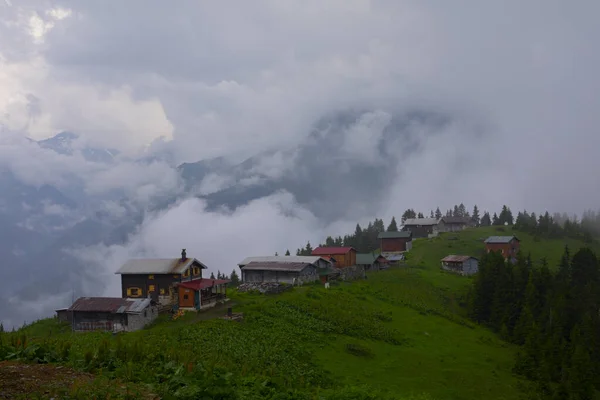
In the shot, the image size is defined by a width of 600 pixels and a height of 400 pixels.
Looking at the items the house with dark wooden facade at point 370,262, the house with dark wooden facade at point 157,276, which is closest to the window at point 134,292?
the house with dark wooden facade at point 157,276

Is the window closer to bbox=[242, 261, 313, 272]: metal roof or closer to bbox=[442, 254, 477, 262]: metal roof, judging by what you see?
bbox=[242, 261, 313, 272]: metal roof

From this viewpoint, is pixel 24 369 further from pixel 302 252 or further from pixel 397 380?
pixel 302 252

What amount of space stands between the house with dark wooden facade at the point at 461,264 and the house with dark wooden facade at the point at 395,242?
639 inches

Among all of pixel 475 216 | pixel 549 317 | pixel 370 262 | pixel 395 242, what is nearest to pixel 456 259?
pixel 370 262

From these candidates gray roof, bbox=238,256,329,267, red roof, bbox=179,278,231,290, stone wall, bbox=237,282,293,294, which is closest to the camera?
red roof, bbox=179,278,231,290

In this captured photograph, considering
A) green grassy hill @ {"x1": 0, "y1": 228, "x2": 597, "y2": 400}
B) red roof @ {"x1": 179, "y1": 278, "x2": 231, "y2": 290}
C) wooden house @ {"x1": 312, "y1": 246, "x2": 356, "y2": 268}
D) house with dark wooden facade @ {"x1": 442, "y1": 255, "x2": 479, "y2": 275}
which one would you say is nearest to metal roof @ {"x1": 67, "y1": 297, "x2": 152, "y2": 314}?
green grassy hill @ {"x1": 0, "y1": 228, "x2": 597, "y2": 400}

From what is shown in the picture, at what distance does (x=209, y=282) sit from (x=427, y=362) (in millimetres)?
26510

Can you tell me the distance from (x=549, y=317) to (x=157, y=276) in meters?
50.3

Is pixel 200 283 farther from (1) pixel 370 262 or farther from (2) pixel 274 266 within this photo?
(1) pixel 370 262

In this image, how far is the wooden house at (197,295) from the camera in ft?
157

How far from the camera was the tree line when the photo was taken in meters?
39.5

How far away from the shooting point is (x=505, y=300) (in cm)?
6178

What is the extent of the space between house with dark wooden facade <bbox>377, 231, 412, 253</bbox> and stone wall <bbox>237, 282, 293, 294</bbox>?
54174 millimetres

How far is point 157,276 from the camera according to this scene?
51.8 m
